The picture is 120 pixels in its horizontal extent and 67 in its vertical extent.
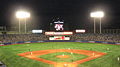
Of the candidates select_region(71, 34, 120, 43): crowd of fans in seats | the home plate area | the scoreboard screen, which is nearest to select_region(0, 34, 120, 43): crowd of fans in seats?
select_region(71, 34, 120, 43): crowd of fans in seats

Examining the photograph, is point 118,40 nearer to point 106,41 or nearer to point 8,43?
point 106,41

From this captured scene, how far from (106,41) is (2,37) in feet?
149

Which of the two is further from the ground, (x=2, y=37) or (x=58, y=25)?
(x=58, y=25)

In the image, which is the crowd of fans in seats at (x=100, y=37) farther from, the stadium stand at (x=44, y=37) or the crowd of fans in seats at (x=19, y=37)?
the crowd of fans in seats at (x=19, y=37)

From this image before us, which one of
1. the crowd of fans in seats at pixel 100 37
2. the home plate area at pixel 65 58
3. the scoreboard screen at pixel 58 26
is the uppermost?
the scoreboard screen at pixel 58 26

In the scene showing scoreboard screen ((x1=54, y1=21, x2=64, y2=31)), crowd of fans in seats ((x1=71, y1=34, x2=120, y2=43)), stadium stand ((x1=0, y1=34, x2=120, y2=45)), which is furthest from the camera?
scoreboard screen ((x1=54, y1=21, x2=64, y2=31))

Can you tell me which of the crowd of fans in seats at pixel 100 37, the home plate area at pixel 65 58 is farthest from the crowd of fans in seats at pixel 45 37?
the home plate area at pixel 65 58

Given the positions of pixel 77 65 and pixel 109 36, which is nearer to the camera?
pixel 77 65

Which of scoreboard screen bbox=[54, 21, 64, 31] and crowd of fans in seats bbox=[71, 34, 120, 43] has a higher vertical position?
scoreboard screen bbox=[54, 21, 64, 31]

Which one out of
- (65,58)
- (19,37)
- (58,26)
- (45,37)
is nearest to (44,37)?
(45,37)

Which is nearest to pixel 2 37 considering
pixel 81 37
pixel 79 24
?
pixel 81 37

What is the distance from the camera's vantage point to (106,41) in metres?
54.2

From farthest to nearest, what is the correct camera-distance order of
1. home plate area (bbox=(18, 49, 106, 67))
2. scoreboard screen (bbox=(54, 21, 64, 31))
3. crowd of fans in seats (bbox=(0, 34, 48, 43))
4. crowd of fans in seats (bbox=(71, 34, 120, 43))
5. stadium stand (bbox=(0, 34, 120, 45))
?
scoreboard screen (bbox=(54, 21, 64, 31)), crowd of fans in seats (bbox=(0, 34, 48, 43)), stadium stand (bbox=(0, 34, 120, 45)), crowd of fans in seats (bbox=(71, 34, 120, 43)), home plate area (bbox=(18, 49, 106, 67))

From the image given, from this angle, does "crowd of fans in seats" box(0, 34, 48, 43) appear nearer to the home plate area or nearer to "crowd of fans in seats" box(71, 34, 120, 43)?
"crowd of fans in seats" box(71, 34, 120, 43)
